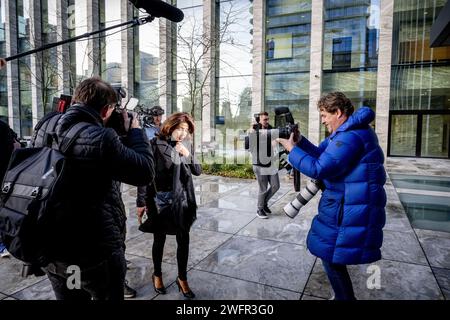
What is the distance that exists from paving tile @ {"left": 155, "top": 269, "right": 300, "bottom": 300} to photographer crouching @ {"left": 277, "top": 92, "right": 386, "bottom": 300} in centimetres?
91

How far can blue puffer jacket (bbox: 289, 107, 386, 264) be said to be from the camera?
2.41 m

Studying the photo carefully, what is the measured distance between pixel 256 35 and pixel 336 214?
53.6 feet

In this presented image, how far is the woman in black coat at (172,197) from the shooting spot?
3129 mm

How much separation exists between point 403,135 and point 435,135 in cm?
159

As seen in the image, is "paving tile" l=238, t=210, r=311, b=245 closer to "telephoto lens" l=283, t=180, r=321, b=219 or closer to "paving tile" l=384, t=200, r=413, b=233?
"paving tile" l=384, t=200, r=413, b=233

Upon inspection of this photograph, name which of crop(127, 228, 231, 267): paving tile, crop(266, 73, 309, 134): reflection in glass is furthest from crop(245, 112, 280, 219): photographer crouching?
crop(266, 73, 309, 134): reflection in glass

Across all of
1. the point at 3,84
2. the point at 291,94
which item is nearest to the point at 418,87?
the point at 291,94

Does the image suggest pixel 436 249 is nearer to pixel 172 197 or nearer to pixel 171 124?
pixel 172 197

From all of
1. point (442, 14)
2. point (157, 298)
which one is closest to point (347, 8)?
point (442, 14)

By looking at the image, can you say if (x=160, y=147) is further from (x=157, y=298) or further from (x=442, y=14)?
(x=442, y=14)

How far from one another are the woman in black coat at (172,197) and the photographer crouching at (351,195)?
1.28 m

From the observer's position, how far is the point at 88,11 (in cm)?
2092

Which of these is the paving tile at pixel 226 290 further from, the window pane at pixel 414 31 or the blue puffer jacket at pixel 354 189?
the window pane at pixel 414 31

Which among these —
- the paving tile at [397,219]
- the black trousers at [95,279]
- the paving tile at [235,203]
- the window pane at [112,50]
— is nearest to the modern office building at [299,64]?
the window pane at [112,50]
